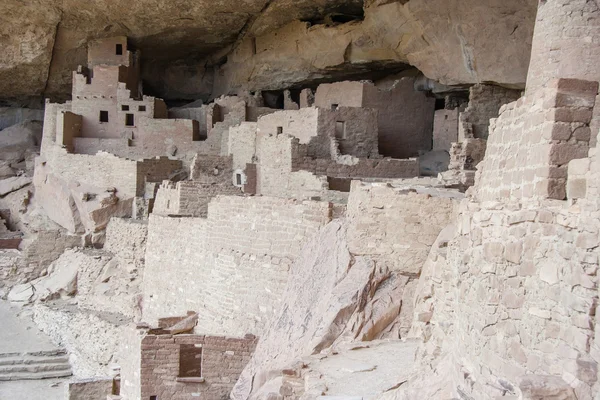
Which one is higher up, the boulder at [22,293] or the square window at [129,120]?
the square window at [129,120]

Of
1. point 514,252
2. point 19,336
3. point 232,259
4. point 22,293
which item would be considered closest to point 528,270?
point 514,252

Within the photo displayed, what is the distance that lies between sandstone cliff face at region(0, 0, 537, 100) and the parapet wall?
7.25 meters

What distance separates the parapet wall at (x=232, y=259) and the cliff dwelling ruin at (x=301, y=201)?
4cm

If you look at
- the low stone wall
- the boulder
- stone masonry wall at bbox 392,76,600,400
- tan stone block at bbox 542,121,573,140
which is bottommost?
the boulder

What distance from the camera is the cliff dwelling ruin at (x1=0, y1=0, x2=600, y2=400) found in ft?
12.8

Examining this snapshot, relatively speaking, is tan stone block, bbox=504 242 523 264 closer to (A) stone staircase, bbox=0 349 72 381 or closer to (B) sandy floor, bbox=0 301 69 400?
(B) sandy floor, bbox=0 301 69 400

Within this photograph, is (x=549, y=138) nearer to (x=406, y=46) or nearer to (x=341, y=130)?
(x=341, y=130)

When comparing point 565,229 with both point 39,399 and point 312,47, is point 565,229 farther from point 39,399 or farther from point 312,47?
point 312,47

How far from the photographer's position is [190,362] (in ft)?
33.3

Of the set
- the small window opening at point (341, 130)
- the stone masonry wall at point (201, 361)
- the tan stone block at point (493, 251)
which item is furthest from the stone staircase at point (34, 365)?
the tan stone block at point (493, 251)

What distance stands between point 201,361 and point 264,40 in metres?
14.4

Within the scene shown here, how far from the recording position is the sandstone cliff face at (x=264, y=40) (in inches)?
628

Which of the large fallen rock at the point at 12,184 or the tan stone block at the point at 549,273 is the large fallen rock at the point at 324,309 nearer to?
the tan stone block at the point at 549,273

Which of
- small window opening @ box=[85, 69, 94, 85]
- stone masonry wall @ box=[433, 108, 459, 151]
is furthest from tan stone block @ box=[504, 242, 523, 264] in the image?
small window opening @ box=[85, 69, 94, 85]
